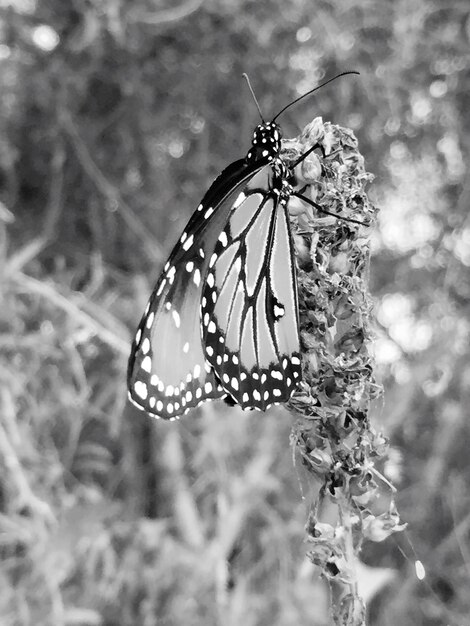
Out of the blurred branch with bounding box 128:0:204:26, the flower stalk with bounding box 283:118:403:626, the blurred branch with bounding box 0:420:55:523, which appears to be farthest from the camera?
the blurred branch with bounding box 128:0:204:26

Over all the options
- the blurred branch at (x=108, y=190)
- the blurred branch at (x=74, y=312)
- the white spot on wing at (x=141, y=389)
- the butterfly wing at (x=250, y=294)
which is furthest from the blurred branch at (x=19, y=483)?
the blurred branch at (x=108, y=190)

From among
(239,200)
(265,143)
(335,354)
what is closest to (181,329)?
(239,200)

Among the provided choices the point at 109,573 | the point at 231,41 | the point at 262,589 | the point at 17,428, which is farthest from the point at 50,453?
the point at 231,41

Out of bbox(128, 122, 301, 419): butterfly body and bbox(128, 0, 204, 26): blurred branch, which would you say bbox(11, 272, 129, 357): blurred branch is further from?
bbox(128, 0, 204, 26): blurred branch

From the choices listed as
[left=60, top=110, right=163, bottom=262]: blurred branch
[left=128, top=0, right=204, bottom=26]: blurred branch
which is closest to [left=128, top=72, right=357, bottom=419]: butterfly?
[left=128, top=0, right=204, bottom=26]: blurred branch

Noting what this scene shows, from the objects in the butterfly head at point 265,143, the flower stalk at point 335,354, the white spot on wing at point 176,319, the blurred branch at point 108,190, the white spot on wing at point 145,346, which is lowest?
the flower stalk at point 335,354

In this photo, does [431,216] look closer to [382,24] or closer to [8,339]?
[382,24]

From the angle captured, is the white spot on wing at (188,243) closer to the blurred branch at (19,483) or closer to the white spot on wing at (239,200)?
the white spot on wing at (239,200)
